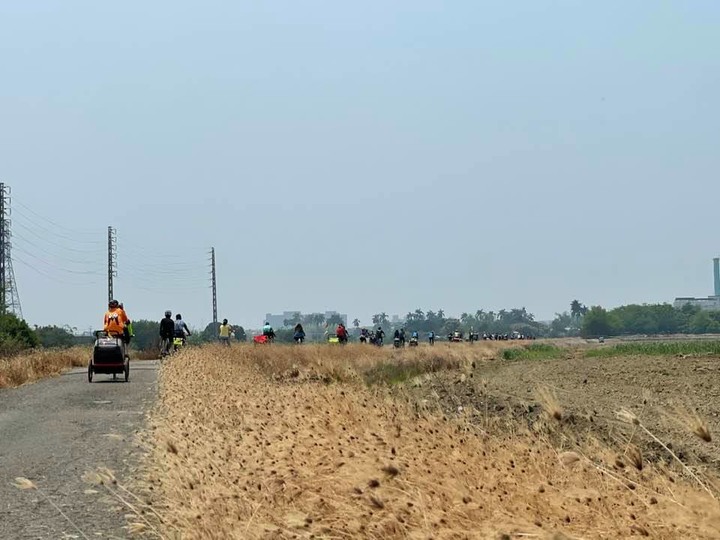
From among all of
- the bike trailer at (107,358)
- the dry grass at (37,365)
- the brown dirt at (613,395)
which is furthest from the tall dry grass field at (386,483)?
the dry grass at (37,365)

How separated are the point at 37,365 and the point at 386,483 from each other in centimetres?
2258

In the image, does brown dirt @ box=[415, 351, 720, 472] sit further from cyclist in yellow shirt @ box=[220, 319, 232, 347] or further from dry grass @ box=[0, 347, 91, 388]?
cyclist in yellow shirt @ box=[220, 319, 232, 347]

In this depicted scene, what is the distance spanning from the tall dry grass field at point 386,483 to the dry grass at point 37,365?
1456cm

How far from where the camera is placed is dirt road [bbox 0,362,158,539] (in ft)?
25.3

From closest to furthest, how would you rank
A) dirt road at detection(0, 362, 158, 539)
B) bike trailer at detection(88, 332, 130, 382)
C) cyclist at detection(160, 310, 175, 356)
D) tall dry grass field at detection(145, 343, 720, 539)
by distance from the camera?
1. tall dry grass field at detection(145, 343, 720, 539)
2. dirt road at detection(0, 362, 158, 539)
3. bike trailer at detection(88, 332, 130, 382)
4. cyclist at detection(160, 310, 175, 356)

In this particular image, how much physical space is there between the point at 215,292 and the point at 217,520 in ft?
263

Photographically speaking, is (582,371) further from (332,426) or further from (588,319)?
(588,319)

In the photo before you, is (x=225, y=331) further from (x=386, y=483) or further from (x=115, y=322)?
(x=386, y=483)

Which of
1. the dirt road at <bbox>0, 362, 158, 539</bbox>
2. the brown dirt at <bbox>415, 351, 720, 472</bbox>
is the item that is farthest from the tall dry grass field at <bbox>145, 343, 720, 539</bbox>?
the brown dirt at <bbox>415, 351, 720, 472</bbox>

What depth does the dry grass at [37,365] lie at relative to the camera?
22.8 meters

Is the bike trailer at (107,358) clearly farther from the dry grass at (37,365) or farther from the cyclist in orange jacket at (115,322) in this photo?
the dry grass at (37,365)

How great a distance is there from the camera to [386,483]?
516cm

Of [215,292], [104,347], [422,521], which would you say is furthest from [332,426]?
[215,292]

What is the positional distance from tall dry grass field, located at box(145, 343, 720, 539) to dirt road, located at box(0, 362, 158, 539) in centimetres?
60
